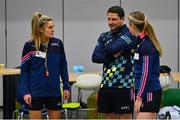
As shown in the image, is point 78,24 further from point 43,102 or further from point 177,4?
point 43,102

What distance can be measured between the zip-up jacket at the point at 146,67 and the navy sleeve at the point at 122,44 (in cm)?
10

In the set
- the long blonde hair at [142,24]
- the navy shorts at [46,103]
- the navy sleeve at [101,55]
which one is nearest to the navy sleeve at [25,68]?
the navy shorts at [46,103]

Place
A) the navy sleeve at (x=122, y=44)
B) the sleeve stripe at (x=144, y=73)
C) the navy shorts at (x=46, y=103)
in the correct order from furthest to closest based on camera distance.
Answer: the navy shorts at (x=46, y=103) → the navy sleeve at (x=122, y=44) → the sleeve stripe at (x=144, y=73)

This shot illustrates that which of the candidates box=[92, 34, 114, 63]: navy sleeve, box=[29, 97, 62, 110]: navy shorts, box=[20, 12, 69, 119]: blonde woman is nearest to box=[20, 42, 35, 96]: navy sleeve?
box=[20, 12, 69, 119]: blonde woman

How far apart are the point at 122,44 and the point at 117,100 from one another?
1.62 feet

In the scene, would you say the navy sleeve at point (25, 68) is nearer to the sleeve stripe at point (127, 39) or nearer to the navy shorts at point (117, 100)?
the navy shorts at point (117, 100)

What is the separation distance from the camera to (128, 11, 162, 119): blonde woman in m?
3.12

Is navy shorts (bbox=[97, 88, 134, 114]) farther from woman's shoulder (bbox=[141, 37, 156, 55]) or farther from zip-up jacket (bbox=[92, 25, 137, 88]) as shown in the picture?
woman's shoulder (bbox=[141, 37, 156, 55])

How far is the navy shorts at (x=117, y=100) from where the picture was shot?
329 cm

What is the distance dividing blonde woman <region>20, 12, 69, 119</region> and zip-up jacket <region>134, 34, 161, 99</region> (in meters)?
0.74

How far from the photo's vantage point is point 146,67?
3109mm

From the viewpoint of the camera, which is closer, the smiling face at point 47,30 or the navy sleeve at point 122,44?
the navy sleeve at point 122,44

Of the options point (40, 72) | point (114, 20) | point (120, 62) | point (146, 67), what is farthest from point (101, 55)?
point (40, 72)

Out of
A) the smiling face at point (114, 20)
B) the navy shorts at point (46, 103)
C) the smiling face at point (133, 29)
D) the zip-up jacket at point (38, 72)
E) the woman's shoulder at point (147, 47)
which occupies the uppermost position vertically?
the smiling face at point (114, 20)
